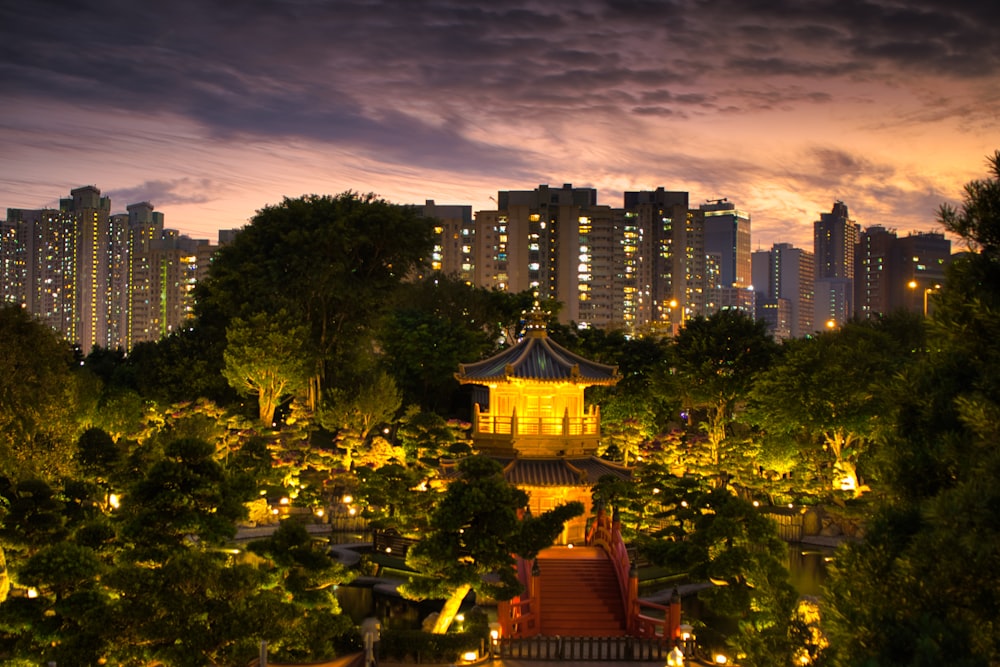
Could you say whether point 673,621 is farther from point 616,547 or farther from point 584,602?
point 616,547

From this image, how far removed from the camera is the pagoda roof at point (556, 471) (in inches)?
977

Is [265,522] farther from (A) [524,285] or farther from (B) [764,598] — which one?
(A) [524,285]

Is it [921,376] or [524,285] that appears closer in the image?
[921,376]

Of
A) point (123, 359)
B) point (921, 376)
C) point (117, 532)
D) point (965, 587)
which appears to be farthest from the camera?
point (123, 359)

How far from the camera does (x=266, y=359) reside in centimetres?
3653

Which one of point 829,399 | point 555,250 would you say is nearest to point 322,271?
point 829,399

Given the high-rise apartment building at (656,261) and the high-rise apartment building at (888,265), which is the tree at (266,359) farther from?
the high-rise apartment building at (888,265)

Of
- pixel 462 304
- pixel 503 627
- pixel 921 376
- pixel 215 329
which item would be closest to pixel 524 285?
pixel 462 304

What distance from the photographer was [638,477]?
2598 cm

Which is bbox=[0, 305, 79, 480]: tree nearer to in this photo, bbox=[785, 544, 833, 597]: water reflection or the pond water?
the pond water

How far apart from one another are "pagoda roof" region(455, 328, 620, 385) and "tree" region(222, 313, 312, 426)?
1192cm

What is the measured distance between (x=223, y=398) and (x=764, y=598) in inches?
1290

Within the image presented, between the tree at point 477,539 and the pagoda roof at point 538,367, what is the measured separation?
8.42 metres

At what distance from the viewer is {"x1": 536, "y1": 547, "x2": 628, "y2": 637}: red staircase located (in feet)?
68.2
